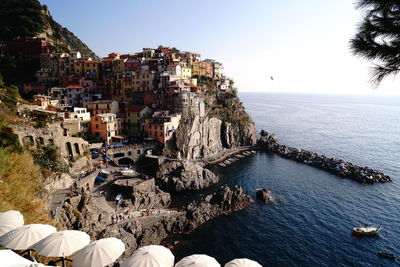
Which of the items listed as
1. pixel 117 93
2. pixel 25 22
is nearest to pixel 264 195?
pixel 117 93

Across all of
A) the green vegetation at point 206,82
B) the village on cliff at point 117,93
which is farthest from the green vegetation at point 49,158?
the green vegetation at point 206,82

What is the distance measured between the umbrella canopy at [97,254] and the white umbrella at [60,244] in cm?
35

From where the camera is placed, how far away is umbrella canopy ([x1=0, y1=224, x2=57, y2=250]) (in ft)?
30.8

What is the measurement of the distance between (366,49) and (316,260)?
99.5 feet

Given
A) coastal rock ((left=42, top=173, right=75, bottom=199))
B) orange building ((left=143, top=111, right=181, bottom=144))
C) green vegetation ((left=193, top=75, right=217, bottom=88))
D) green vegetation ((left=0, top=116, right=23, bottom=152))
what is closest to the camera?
green vegetation ((left=0, top=116, right=23, bottom=152))

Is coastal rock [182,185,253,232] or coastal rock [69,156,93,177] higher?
coastal rock [69,156,93,177]

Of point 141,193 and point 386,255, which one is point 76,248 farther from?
point 386,255

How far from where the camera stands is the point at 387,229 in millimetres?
35781

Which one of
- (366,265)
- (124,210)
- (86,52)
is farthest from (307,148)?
(86,52)

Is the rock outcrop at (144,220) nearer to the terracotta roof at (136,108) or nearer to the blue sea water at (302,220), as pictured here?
the blue sea water at (302,220)

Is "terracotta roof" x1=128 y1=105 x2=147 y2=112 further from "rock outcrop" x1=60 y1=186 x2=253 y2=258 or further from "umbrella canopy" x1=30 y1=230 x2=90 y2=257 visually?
"umbrella canopy" x1=30 y1=230 x2=90 y2=257

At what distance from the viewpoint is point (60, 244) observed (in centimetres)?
983

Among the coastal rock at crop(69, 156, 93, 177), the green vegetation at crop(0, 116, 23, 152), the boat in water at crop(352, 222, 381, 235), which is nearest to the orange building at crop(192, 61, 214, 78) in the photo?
the coastal rock at crop(69, 156, 93, 177)

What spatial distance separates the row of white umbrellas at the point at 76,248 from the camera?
9.60m
